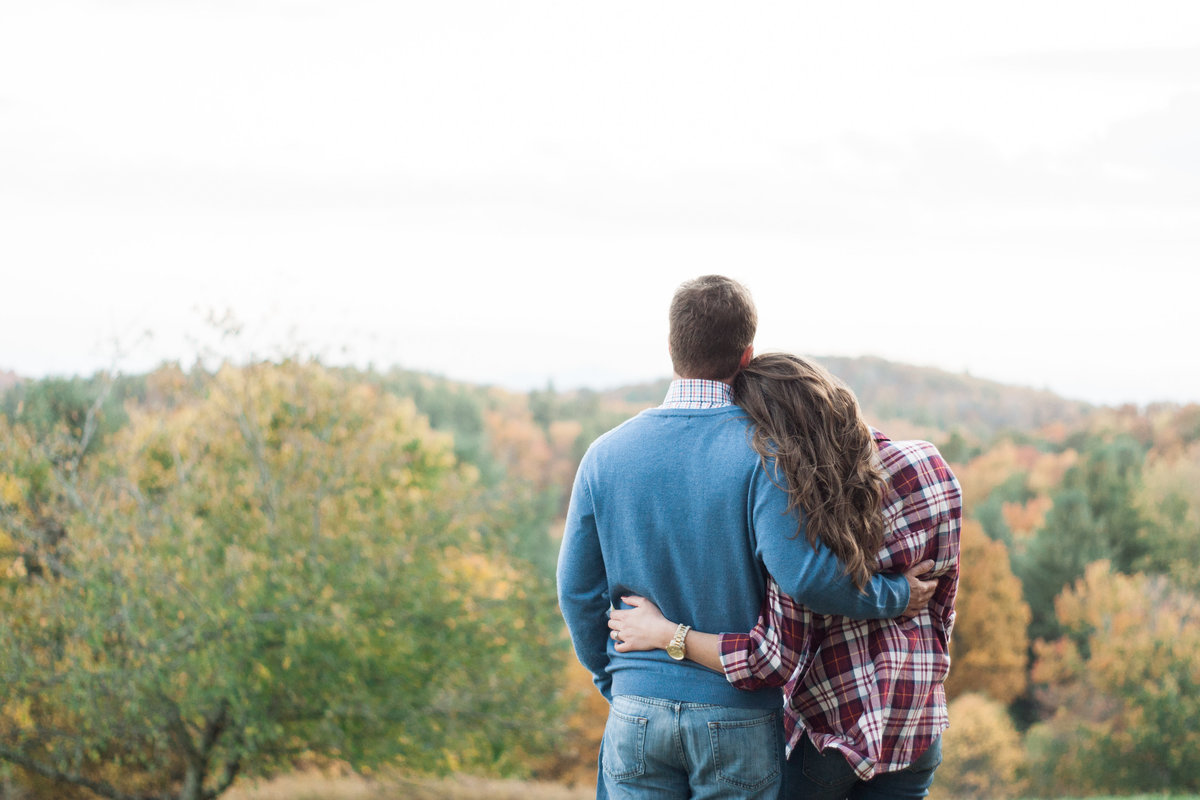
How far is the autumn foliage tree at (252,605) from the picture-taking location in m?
8.94

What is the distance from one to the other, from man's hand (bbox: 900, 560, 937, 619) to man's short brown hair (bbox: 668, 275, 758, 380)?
57cm

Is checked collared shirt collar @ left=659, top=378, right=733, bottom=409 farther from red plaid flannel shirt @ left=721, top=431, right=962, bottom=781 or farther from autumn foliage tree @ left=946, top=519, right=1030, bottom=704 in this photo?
autumn foliage tree @ left=946, top=519, right=1030, bottom=704

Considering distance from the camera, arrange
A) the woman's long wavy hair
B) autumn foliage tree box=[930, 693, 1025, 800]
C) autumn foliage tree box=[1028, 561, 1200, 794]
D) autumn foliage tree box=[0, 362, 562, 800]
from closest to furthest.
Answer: the woman's long wavy hair, autumn foliage tree box=[0, 362, 562, 800], autumn foliage tree box=[1028, 561, 1200, 794], autumn foliage tree box=[930, 693, 1025, 800]

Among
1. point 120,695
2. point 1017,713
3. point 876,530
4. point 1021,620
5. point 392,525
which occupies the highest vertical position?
point 876,530

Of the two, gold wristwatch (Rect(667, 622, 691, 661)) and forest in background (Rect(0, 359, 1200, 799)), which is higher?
gold wristwatch (Rect(667, 622, 691, 661))

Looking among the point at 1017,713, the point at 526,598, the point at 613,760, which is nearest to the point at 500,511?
the point at 526,598

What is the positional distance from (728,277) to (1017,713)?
1158 inches

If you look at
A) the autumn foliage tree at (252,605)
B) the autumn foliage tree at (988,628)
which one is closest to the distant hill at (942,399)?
the autumn foliage tree at (988,628)

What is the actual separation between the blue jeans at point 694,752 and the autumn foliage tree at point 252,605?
713 centimetres

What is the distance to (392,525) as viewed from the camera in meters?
10.5

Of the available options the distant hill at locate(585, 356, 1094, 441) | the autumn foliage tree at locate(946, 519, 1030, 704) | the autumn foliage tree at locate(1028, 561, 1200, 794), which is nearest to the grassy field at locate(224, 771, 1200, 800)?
the autumn foliage tree at locate(1028, 561, 1200, 794)

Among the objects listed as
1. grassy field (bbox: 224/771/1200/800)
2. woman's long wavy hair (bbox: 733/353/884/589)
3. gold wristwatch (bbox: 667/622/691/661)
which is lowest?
grassy field (bbox: 224/771/1200/800)

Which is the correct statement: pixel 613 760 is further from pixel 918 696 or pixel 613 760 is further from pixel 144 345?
pixel 144 345

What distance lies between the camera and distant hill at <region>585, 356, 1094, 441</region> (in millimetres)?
47906
